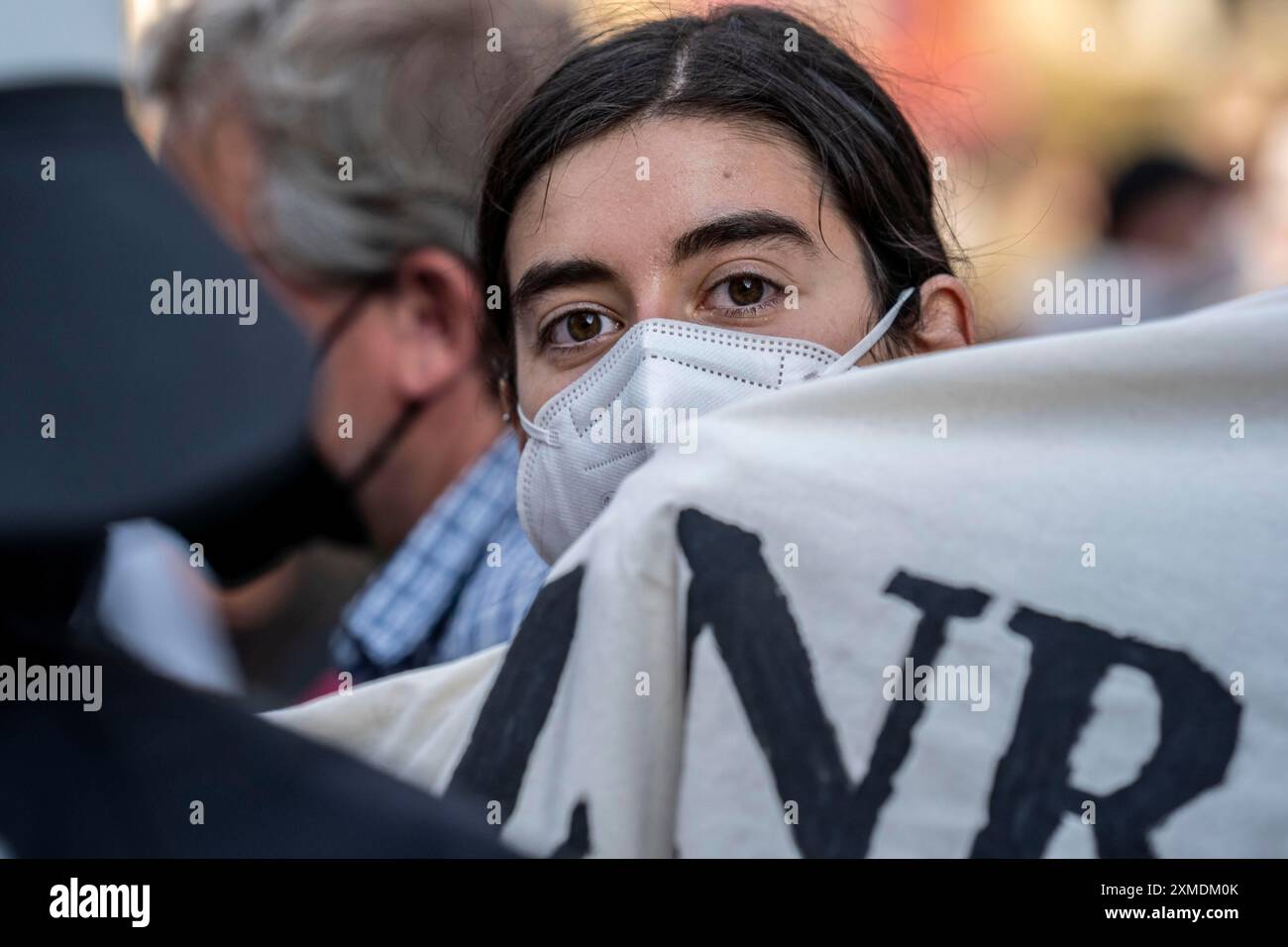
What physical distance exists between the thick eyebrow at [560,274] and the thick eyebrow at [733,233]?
96 mm

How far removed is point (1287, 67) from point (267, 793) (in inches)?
265

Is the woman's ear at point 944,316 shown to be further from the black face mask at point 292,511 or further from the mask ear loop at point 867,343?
the black face mask at point 292,511

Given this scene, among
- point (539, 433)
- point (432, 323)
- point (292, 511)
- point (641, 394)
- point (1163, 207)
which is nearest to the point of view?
point (292, 511)

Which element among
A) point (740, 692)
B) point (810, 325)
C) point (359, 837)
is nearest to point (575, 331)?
point (810, 325)

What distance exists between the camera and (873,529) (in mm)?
1194

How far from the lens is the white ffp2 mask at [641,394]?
5.16 feet

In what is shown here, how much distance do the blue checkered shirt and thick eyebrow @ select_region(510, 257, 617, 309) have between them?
63cm

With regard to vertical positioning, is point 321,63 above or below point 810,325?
above

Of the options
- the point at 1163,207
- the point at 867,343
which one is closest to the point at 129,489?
the point at 867,343

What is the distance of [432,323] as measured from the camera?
284cm

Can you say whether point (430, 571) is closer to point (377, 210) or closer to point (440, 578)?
point (440, 578)

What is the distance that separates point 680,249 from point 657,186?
0.09m

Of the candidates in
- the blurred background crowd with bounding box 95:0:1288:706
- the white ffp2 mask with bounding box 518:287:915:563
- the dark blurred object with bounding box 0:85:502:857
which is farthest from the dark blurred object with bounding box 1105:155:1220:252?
the dark blurred object with bounding box 0:85:502:857
